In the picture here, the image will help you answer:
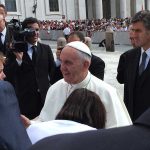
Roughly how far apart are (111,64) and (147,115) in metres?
16.0

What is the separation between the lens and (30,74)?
4617mm

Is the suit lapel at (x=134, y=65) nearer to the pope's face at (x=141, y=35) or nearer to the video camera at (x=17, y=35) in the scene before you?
the pope's face at (x=141, y=35)

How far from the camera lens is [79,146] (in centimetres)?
95

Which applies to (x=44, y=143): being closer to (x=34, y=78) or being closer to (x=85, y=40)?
(x=34, y=78)

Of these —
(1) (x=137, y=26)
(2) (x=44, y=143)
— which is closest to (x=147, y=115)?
(2) (x=44, y=143)

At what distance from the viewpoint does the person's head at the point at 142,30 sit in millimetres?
3809

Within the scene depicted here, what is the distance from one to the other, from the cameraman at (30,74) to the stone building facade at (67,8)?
38.2 meters

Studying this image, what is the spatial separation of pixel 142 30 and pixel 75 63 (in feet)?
2.78

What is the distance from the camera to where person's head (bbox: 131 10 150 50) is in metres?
3.81

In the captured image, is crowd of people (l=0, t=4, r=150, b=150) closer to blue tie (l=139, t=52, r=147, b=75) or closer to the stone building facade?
blue tie (l=139, t=52, r=147, b=75)

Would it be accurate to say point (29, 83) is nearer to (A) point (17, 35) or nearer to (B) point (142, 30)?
(A) point (17, 35)

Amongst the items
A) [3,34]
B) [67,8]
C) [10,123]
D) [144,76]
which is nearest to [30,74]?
[3,34]

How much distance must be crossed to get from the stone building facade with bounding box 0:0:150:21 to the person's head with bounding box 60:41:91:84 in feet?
130

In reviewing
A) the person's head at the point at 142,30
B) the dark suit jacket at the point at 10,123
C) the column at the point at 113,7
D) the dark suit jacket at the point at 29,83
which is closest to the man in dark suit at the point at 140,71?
the person's head at the point at 142,30
